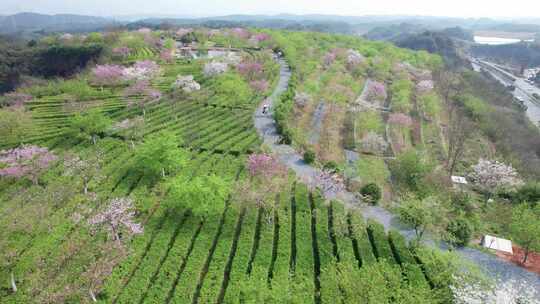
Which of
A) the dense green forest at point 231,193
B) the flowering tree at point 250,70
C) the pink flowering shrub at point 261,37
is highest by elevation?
the pink flowering shrub at point 261,37

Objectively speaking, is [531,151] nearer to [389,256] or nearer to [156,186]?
[389,256]

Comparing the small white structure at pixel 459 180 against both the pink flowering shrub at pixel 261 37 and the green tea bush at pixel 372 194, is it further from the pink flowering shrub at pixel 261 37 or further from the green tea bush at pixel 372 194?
the pink flowering shrub at pixel 261 37

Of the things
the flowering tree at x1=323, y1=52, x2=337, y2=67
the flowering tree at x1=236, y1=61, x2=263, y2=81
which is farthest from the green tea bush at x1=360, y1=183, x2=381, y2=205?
the flowering tree at x1=323, y1=52, x2=337, y2=67

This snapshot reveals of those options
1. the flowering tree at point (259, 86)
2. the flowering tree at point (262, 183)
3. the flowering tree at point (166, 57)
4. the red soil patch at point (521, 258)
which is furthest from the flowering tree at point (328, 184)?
the flowering tree at point (166, 57)

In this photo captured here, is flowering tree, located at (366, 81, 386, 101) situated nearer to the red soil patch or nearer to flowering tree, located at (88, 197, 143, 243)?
the red soil patch

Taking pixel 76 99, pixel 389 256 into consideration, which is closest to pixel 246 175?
pixel 389 256

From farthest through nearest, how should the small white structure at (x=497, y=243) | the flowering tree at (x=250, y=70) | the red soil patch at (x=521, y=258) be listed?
1. the flowering tree at (x=250, y=70)
2. the small white structure at (x=497, y=243)
3. the red soil patch at (x=521, y=258)
